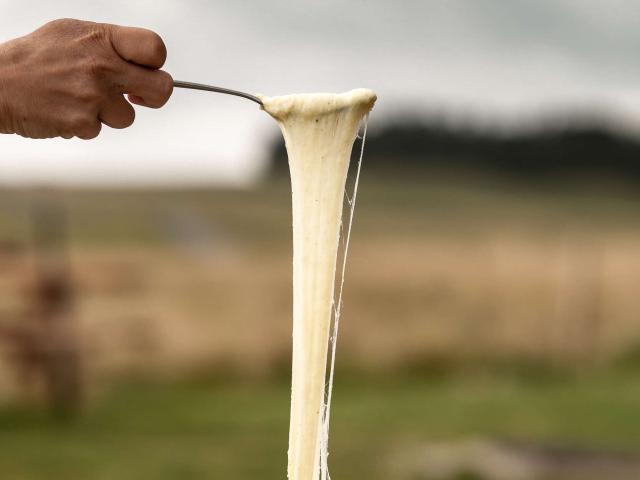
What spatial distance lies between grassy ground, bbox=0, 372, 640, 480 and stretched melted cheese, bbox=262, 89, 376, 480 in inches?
204

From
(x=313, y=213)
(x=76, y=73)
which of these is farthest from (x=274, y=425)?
(x=76, y=73)

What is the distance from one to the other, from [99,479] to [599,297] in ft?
25.6

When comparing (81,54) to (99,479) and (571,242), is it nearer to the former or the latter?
(99,479)

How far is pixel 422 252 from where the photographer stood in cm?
1675

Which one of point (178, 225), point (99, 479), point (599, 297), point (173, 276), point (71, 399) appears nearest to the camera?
point (99, 479)

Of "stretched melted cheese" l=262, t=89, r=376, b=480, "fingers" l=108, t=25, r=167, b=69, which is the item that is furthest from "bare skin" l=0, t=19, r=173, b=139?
"stretched melted cheese" l=262, t=89, r=376, b=480

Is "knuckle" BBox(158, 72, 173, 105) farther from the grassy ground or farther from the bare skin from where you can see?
the grassy ground

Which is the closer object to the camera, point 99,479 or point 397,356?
point 99,479

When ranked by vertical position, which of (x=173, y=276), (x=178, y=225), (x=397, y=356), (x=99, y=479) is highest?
(x=178, y=225)

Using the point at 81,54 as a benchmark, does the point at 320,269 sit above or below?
below

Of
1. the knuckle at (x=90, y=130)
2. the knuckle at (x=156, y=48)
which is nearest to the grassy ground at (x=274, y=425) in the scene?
the knuckle at (x=90, y=130)

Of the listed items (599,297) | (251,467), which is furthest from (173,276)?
(251,467)

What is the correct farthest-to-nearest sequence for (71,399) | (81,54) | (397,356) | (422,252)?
1. (422,252)
2. (397,356)
3. (71,399)
4. (81,54)

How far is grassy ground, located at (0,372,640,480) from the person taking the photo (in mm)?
7691
